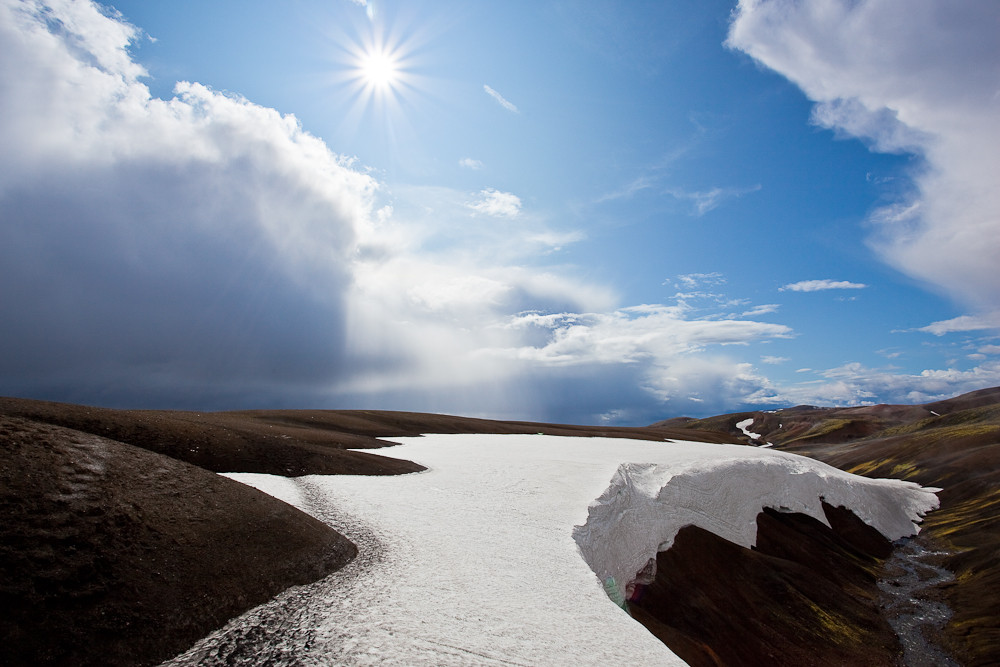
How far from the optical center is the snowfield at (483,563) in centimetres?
1034

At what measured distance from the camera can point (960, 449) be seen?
276ft

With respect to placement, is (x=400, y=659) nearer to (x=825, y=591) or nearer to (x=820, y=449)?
(x=825, y=591)

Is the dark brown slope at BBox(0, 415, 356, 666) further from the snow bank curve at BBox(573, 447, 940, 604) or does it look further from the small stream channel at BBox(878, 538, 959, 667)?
the small stream channel at BBox(878, 538, 959, 667)

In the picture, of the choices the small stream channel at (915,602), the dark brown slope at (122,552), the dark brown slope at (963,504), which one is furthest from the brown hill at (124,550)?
the dark brown slope at (963,504)

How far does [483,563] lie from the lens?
15.3 metres

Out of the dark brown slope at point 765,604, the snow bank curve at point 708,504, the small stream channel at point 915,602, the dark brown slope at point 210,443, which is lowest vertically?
the small stream channel at point 915,602

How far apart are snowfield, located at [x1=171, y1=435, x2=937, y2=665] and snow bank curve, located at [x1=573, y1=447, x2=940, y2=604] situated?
0.14 metres

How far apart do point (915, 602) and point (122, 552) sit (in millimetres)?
52147

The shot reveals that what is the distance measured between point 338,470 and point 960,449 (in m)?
105

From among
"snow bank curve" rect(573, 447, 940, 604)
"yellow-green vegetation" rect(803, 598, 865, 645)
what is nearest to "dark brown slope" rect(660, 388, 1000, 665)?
"snow bank curve" rect(573, 447, 940, 604)

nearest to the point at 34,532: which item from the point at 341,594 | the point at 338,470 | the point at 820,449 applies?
the point at 341,594

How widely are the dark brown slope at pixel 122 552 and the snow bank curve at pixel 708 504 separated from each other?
1212 cm

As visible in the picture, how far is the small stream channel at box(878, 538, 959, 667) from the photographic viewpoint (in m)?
31.2

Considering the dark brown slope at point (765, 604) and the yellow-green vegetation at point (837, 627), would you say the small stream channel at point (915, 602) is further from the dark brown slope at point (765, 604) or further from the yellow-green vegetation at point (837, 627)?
the yellow-green vegetation at point (837, 627)
